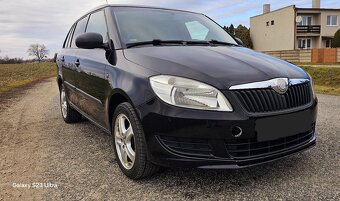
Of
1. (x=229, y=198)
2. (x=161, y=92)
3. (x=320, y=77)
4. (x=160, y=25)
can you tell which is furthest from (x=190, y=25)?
(x=320, y=77)

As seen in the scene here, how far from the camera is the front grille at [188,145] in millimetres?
2697

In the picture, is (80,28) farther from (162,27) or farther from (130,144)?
(130,144)

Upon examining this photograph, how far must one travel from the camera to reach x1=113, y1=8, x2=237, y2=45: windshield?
376cm

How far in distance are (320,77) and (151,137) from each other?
1312 cm

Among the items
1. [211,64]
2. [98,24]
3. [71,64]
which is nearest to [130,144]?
[211,64]

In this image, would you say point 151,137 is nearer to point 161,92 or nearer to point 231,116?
point 161,92

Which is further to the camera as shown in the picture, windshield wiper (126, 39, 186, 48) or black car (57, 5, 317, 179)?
windshield wiper (126, 39, 186, 48)

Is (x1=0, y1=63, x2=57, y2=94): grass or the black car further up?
the black car

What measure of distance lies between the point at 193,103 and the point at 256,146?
63 cm

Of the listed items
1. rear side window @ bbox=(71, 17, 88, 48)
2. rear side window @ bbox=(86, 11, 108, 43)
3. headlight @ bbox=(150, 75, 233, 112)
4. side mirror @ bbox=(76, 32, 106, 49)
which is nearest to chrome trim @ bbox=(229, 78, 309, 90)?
headlight @ bbox=(150, 75, 233, 112)

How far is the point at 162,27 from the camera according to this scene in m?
3.99

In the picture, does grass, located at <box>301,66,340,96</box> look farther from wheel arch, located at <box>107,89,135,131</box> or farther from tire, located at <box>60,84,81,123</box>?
wheel arch, located at <box>107,89,135,131</box>

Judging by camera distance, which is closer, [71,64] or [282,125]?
[282,125]

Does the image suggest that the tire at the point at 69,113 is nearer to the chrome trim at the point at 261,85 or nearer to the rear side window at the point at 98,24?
the rear side window at the point at 98,24
